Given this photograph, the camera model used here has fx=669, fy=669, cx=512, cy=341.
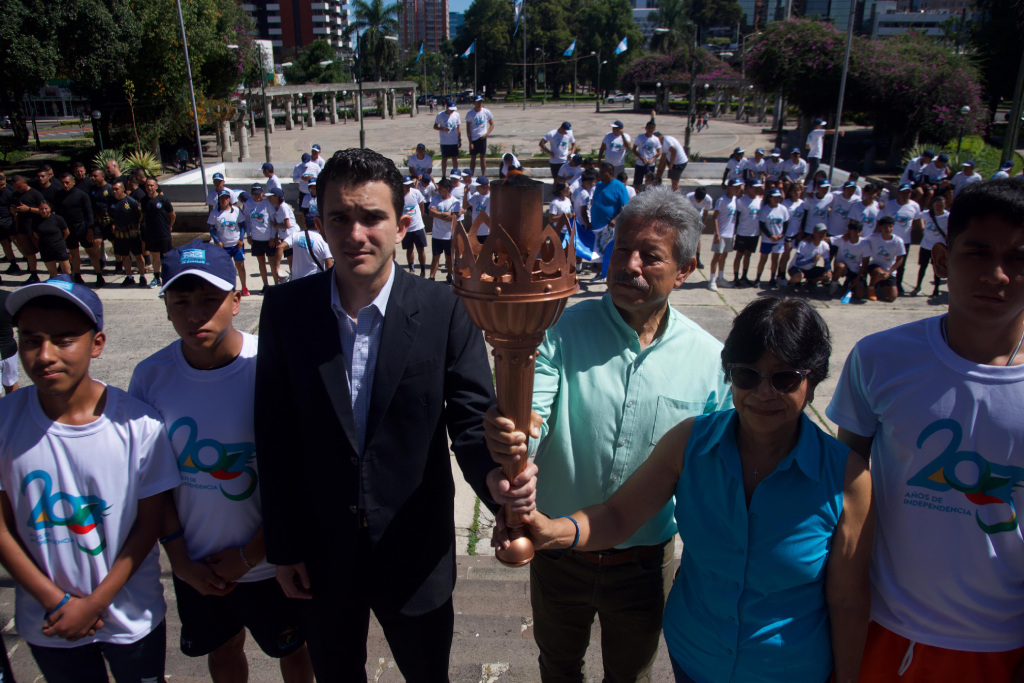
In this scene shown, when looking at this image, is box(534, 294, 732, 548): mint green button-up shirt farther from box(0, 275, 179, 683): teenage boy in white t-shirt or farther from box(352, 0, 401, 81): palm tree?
box(352, 0, 401, 81): palm tree

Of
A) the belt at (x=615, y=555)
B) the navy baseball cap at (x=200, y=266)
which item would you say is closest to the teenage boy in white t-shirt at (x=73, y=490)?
the navy baseball cap at (x=200, y=266)

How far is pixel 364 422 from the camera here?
210 cm

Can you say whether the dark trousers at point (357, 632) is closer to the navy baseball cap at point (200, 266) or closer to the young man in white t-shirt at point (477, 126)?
the navy baseball cap at point (200, 266)

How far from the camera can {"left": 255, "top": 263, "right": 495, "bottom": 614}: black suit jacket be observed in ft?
6.77

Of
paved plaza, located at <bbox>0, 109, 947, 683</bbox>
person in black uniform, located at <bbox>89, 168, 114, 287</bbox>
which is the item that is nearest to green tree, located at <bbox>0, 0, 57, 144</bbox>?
paved plaza, located at <bbox>0, 109, 947, 683</bbox>

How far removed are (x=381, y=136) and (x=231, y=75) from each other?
12197 millimetres

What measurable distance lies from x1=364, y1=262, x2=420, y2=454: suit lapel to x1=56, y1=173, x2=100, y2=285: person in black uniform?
10478mm

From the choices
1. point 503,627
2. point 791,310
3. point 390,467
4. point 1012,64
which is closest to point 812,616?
point 791,310

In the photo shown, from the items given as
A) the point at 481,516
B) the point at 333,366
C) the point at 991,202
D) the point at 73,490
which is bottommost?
the point at 481,516

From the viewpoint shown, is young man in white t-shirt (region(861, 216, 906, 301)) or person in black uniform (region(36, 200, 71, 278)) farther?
person in black uniform (region(36, 200, 71, 278))

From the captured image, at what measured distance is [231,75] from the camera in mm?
25656

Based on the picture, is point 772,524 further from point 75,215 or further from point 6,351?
point 75,215

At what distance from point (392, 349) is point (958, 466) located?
164cm

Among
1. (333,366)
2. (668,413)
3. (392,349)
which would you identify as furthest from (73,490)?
(668,413)
